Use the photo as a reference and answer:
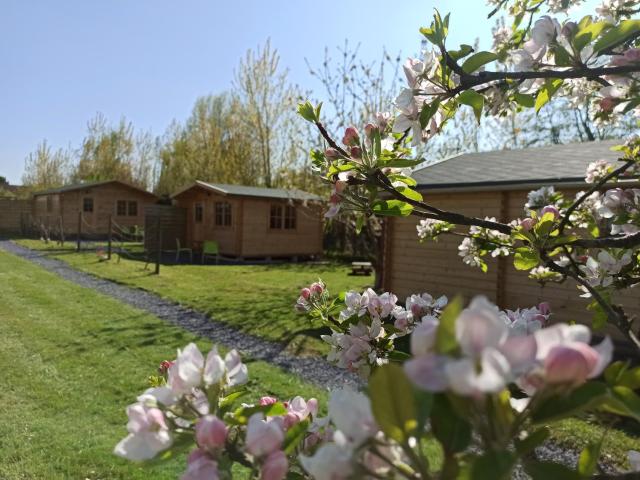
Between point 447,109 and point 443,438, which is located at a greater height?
point 447,109

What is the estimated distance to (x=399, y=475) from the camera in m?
0.55

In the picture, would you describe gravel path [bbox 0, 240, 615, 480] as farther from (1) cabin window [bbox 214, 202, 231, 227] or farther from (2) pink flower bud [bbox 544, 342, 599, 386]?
(1) cabin window [bbox 214, 202, 231, 227]

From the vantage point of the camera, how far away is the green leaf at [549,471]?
58cm

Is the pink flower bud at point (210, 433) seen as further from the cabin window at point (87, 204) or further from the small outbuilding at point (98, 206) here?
the cabin window at point (87, 204)

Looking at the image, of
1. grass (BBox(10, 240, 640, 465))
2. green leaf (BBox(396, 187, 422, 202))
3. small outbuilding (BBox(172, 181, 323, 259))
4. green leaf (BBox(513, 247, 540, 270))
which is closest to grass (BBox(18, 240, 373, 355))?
grass (BBox(10, 240, 640, 465))

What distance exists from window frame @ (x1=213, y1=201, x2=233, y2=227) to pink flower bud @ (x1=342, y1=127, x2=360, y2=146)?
17.5 metres

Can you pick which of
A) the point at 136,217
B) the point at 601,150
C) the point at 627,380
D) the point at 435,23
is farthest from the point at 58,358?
the point at 136,217

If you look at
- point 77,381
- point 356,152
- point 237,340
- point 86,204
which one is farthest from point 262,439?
point 86,204

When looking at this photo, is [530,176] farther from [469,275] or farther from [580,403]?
[580,403]

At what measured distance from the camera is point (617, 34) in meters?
1.09

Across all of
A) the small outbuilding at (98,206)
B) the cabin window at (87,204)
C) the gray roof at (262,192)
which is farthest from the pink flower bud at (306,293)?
the cabin window at (87,204)

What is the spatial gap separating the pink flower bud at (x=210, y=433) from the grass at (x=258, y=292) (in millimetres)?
3238

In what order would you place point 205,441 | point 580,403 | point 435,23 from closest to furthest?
point 580,403, point 205,441, point 435,23

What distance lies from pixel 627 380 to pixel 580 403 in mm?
96
